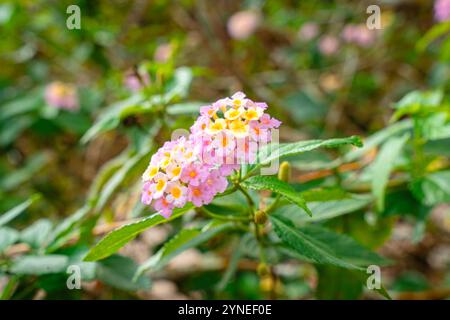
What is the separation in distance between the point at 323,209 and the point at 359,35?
147 cm

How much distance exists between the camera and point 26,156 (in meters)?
2.20

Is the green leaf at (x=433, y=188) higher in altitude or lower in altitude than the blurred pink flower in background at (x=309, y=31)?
lower

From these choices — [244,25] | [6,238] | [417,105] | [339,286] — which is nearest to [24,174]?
[6,238]

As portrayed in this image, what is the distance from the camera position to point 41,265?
0.97 meters

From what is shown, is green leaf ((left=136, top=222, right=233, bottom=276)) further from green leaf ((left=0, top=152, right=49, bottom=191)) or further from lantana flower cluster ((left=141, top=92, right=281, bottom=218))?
green leaf ((left=0, top=152, right=49, bottom=191))

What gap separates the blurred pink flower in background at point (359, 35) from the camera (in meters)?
2.25

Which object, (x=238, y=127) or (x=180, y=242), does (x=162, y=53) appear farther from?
(x=238, y=127)

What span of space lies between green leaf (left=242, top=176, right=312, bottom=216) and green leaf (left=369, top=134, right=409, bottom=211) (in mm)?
355

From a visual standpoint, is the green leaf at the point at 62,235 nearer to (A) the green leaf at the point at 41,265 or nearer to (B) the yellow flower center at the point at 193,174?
(A) the green leaf at the point at 41,265

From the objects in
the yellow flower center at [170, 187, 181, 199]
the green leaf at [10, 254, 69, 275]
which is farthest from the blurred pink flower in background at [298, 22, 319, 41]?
the yellow flower center at [170, 187, 181, 199]

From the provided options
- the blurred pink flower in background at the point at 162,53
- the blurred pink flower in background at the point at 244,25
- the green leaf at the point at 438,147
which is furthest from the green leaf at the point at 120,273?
the blurred pink flower in background at the point at 244,25

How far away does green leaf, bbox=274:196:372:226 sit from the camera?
3.15ft

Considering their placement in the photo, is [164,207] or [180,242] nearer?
[164,207]

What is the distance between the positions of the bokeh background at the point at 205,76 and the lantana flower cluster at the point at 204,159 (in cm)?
79
